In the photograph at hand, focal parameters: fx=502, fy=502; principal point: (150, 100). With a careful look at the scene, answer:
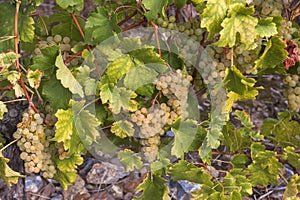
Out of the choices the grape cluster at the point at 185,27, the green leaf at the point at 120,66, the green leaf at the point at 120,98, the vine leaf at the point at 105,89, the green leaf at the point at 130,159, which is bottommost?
the green leaf at the point at 130,159

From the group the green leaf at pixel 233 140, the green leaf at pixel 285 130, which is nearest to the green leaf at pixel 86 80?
the green leaf at pixel 233 140

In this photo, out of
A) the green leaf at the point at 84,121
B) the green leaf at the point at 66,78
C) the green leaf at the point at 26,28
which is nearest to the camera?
the green leaf at the point at 66,78

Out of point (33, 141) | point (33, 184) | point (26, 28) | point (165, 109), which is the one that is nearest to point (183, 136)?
point (165, 109)

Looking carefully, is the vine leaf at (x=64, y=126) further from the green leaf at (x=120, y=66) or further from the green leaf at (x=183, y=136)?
the green leaf at (x=183, y=136)

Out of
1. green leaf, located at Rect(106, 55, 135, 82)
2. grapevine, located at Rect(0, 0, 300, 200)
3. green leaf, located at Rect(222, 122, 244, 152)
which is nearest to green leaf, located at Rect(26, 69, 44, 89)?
grapevine, located at Rect(0, 0, 300, 200)

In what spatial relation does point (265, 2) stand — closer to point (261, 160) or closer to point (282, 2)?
point (282, 2)

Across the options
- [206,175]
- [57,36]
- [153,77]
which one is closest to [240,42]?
[153,77]

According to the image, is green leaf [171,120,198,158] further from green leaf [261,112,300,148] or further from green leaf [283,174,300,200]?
green leaf [261,112,300,148]
